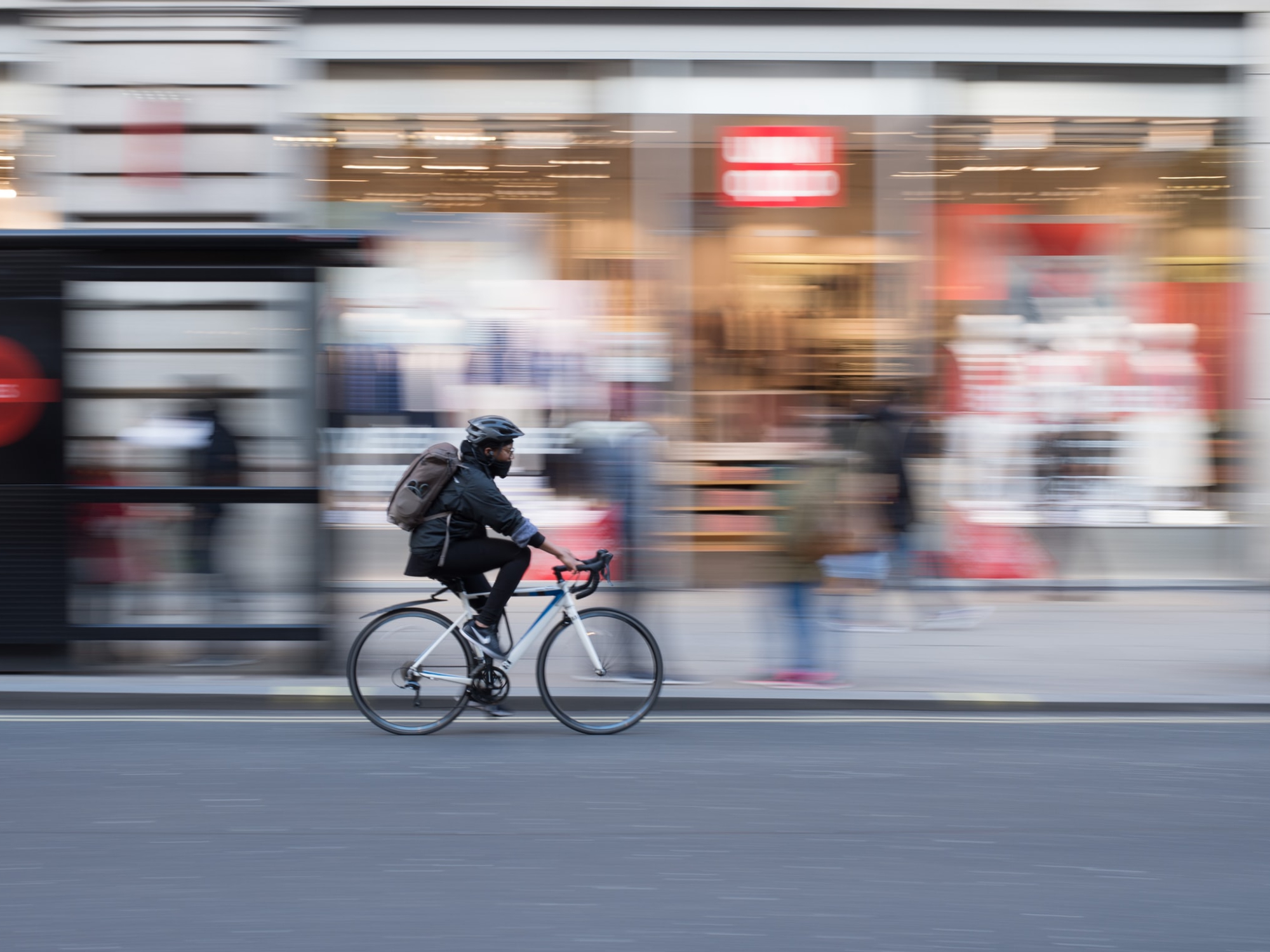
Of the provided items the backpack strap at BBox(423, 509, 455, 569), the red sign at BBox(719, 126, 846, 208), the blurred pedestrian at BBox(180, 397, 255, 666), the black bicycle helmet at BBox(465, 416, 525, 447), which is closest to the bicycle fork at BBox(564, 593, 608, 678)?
the backpack strap at BBox(423, 509, 455, 569)

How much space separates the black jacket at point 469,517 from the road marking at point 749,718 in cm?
109

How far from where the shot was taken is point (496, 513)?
642 cm

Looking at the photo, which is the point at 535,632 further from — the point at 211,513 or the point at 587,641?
the point at 211,513

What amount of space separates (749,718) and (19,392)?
4692mm

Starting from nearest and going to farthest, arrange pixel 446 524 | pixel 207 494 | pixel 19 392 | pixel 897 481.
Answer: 1. pixel 446 524
2. pixel 19 392
3. pixel 207 494
4. pixel 897 481

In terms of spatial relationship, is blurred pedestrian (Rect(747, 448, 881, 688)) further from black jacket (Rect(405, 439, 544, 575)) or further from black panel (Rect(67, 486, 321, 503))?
black panel (Rect(67, 486, 321, 503))

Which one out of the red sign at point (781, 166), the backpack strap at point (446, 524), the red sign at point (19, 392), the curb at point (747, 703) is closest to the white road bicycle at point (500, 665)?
the backpack strap at point (446, 524)

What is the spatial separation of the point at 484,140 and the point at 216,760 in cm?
742

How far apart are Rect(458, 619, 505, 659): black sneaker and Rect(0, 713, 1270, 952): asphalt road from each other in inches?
17.2

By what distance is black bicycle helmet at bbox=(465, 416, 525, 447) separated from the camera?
6.51 m

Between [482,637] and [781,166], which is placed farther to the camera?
[781,166]

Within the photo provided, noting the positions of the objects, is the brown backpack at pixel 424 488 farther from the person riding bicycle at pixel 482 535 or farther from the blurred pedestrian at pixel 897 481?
the blurred pedestrian at pixel 897 481

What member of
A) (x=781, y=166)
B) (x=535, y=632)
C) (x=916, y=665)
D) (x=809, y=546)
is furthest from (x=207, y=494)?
(x=781, y=166)

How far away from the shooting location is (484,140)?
12008 millimetres
